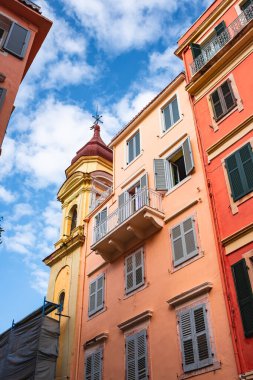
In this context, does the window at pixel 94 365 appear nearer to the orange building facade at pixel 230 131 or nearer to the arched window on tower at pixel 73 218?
the orange building facade at pixel 230 131

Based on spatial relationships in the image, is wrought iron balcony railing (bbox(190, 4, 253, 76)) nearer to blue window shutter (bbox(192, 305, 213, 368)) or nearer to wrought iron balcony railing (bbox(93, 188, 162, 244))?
wrought iron balcony railing (bbox(93, 188, 162, 244))

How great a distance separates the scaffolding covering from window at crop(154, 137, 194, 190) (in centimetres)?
733

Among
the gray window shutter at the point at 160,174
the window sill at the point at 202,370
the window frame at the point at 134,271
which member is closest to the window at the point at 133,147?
the gray window shutter at the point at 160,174

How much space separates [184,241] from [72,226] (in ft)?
36.0

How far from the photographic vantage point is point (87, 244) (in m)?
20.0

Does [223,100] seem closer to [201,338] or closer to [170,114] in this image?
[170,114]

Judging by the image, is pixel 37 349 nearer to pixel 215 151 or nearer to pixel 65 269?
pixel 65 269

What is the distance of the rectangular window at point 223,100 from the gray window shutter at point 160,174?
9.48ft

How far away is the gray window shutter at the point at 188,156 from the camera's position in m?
14.8

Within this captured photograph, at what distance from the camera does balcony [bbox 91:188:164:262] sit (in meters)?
15.1

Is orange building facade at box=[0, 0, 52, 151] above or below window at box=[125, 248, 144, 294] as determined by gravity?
above

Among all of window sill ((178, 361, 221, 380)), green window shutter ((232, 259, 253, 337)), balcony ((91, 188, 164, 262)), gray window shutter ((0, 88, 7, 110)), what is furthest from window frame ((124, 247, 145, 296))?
gray window shutter ((0, 88, 7, 110))

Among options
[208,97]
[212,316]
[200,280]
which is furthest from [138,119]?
[212,316]

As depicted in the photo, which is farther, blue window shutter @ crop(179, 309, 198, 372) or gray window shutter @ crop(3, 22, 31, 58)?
gray window shutter @ crop(3, 22, 31, 58)
